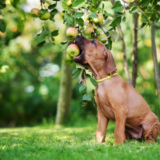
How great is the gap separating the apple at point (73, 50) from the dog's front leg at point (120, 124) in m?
0.87

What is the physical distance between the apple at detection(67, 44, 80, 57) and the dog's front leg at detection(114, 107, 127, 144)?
87 cm

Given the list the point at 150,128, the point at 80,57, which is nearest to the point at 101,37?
the point at 80,57

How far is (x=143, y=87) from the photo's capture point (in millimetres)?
8266

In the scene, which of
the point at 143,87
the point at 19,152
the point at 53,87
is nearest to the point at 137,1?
the point at 19,152

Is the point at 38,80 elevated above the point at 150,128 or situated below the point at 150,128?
above

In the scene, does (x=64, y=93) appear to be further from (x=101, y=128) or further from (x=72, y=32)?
(x=72, y=32)

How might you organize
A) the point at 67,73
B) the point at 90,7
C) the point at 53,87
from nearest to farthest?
the point at 90,7
the point at 67,73
the point at 53,87

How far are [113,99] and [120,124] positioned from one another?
31 centimetres

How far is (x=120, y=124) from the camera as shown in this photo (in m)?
2.54

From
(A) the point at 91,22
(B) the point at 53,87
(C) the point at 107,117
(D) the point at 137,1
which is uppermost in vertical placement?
(D) the point at 137,1

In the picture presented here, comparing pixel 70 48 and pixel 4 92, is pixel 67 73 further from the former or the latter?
pixel 4 92

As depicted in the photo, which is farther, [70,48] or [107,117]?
[107,117]

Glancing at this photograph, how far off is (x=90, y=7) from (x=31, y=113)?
6.83 m

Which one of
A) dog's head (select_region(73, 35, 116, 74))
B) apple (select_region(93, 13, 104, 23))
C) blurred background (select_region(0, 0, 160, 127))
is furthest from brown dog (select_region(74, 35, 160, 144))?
blurred background (select_region(0, 0, 160, 127))
